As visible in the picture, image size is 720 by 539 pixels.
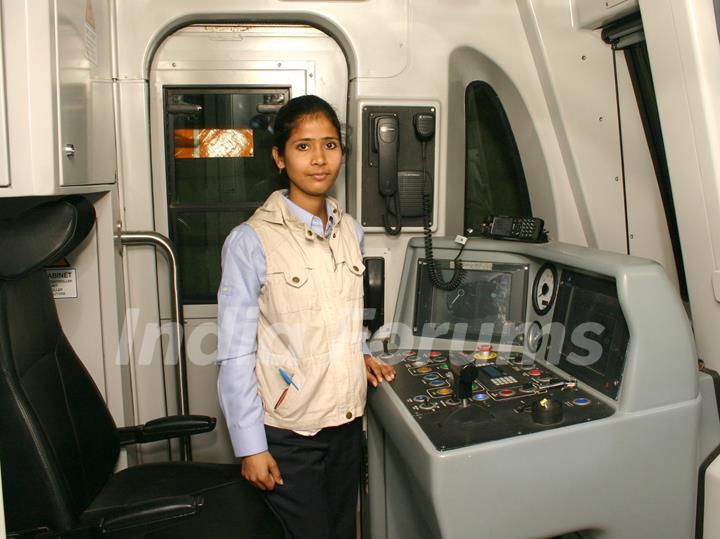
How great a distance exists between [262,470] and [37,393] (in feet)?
1.85

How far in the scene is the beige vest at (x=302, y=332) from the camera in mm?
1554

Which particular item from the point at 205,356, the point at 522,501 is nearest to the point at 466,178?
the point at 205,356

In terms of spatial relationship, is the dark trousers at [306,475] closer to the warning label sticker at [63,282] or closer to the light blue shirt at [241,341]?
the light blue shirt at [241,341]

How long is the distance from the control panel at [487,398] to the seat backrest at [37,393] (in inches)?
32.9

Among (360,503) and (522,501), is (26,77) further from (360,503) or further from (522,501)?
(360,503)

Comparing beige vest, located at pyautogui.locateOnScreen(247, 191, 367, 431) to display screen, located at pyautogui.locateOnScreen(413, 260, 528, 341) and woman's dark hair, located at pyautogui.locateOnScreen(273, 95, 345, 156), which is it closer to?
woman's dark hair, located at pyautogui.locateOnScreen(273, 95, 345, 156)

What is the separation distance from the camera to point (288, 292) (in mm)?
1560

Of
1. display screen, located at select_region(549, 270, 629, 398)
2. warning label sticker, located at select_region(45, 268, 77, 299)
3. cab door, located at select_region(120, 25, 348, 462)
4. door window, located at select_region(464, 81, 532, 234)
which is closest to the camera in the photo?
display screen, located at select_region(549, 270, 629, 398)

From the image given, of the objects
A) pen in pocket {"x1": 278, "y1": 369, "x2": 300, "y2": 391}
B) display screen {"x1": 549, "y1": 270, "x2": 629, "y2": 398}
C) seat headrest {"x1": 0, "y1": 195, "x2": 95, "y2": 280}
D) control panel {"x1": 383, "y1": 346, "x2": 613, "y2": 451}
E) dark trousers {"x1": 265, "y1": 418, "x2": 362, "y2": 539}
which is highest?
seat headrest {"x1": 0, "y1": 195, "x2": 95, "y2": 280}

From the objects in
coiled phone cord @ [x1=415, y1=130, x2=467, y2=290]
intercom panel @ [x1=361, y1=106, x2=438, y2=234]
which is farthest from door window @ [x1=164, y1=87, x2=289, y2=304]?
coiled phone cord @ [x1=415, y1=130, x2=467, y2=290]

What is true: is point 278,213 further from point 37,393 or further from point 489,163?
point 489,163

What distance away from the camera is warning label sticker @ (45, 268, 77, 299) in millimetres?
1861

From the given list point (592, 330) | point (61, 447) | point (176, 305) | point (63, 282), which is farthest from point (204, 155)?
point (592, 330)

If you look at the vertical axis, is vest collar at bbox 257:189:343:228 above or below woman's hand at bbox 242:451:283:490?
above
